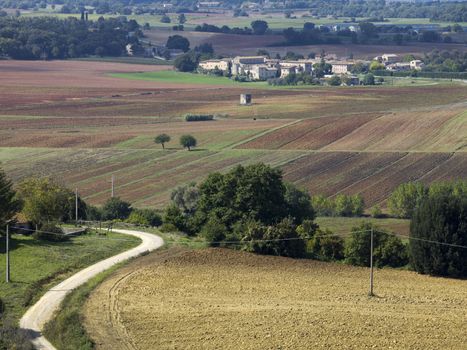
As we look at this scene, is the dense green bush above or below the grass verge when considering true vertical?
below

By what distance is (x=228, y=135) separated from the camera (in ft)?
283

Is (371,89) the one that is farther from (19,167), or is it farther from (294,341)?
(294,341)

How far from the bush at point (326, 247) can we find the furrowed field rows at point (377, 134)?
3500cm

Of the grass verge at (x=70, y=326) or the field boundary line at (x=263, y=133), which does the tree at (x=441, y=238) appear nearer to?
the grass verge at (x=70, y=326)

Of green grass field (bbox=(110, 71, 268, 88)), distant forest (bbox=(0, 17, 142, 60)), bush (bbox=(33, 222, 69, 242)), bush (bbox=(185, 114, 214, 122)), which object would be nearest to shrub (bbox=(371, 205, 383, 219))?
bush (bbox=(33, 222, 69, 242))

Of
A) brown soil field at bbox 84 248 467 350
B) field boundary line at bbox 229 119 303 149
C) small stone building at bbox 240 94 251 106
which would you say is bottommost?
small stone building at bbox 240 94 251 106

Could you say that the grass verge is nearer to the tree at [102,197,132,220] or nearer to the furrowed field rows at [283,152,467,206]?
the tree at [102,197,132,220]

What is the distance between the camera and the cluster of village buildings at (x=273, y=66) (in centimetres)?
14800

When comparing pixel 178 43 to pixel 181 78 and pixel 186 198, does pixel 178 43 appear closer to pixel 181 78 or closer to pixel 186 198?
pixel 181 78

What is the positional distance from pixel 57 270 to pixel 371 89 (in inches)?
3497

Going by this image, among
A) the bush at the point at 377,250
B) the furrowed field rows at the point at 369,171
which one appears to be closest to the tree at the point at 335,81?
the furrowed field rows at the point at 369,171

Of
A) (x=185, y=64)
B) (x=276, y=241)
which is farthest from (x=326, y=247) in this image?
(x=185, y=64)

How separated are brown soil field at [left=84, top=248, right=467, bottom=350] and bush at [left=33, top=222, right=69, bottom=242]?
4281mm

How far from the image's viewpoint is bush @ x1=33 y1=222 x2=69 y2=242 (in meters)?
44.6
